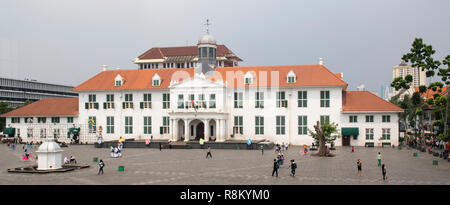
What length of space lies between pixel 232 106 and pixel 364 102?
60.0 ft

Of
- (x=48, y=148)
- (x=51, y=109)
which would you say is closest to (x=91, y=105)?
(x=51, y=109)

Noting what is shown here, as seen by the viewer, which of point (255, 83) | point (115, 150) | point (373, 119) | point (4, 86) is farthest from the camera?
point (4, 86)

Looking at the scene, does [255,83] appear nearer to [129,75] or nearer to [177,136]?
[177,136]

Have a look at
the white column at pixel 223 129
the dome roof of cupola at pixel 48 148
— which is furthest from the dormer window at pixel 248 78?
the dome roof of cupola at pixel 48 148

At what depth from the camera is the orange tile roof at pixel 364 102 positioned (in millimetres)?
60344

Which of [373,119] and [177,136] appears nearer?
[373,119]

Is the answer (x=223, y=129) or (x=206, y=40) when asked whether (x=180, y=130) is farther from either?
(x=206, y=40)

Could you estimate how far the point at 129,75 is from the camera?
7262 centimetres

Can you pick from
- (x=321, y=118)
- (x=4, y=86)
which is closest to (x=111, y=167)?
(x=321, y=118)

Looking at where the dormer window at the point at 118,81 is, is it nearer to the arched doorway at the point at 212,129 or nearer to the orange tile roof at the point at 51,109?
the orange tile roof at the point at 51,109

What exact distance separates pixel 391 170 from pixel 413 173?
201 cm

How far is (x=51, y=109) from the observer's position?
7450 cm

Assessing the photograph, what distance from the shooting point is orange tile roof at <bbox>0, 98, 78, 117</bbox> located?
72.8 m

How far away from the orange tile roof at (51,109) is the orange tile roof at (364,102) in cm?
4158
